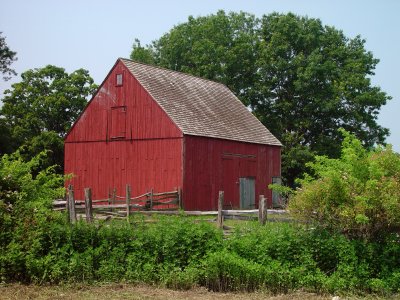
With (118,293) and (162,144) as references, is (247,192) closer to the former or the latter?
(162,144)

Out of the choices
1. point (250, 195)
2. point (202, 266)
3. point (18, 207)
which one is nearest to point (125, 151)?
point (250, 195)

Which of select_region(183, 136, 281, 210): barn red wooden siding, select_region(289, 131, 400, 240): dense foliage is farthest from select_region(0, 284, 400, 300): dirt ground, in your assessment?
select_region(183, 136, 281, 210): barn red wooden siding

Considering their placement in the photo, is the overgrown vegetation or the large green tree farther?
the large green tree

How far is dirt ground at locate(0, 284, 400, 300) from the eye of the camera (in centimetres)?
931

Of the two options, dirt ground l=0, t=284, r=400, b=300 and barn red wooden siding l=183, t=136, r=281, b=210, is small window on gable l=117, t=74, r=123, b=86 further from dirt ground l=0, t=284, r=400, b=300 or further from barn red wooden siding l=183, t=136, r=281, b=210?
dirt ground l=0, t=284, r=400, b=300

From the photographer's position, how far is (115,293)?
9.56 metres

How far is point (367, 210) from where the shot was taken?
1001 cm

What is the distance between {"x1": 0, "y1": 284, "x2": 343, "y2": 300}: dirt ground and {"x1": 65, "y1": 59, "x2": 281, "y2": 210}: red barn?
1616 cm

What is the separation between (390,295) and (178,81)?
77.4 ft

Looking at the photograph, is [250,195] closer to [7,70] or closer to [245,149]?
[245,149]

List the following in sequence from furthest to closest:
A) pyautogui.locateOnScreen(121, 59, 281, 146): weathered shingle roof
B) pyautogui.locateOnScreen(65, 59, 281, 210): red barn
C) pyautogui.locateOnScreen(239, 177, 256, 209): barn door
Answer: pyautogui.locateOnScreen(239, 177, 256, 209): barn door, pyautogui.locateOnScreen(121, 59, 281, 146): weathered shingle roof, pyautogui.locateOnScreen(65, 59, 281, 210): red barn

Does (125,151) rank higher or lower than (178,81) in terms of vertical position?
lower

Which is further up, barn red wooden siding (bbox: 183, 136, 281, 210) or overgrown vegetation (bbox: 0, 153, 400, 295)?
barn red wooden siding (bbox: 183, 136, 281, 210)

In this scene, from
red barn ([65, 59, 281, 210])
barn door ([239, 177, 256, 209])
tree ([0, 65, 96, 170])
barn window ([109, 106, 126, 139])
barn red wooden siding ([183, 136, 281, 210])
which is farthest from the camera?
tree ([0, 65, 96, 170])
